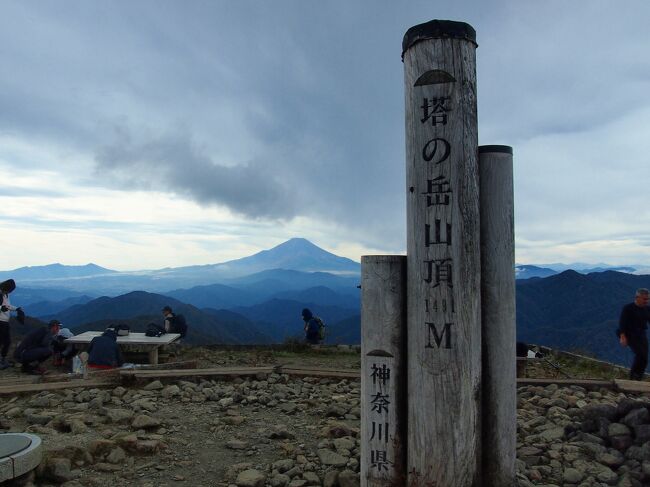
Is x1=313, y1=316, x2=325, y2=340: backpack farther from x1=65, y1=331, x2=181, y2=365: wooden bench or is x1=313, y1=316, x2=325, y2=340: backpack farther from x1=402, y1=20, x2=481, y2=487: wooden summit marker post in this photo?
x1=402, y1=20, x2=481, y2=487: wooden summit marker post

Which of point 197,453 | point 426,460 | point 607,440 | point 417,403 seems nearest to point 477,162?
point 417,403

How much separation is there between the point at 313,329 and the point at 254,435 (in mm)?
7980

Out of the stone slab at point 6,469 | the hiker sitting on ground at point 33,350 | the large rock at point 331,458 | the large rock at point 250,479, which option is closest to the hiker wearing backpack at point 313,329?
the hiker sitting on ground at point 33,350

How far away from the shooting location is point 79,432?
5.68 m

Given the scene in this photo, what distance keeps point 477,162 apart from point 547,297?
10375cm

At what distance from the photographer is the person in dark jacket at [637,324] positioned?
852 cm

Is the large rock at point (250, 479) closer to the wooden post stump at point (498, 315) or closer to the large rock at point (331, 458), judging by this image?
the large rock at point (331, 458)

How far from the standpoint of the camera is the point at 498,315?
13.4 feet

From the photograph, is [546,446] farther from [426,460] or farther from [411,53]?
[411,53]

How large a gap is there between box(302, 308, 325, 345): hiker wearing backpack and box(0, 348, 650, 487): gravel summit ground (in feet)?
18.7

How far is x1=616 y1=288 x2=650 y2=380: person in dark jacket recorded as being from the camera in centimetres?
852

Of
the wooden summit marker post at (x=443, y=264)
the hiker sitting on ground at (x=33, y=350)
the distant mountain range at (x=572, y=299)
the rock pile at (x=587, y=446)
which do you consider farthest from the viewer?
the distant mountain range at (x=572, y=299)

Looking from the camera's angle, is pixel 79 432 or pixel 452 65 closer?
pixel 452 65

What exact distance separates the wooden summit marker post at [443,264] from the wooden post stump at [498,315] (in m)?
0.21
